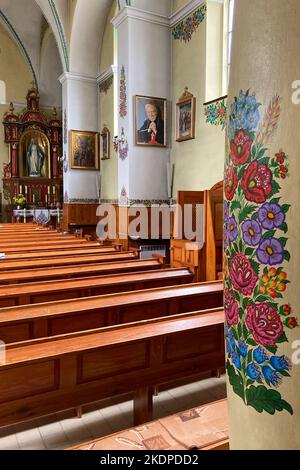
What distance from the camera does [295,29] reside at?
0.69 meters

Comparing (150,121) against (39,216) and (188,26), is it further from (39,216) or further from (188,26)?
(39,216)

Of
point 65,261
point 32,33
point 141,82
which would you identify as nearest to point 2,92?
point 32,33

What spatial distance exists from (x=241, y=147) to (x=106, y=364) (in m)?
1.71

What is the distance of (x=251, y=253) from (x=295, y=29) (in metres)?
0.44

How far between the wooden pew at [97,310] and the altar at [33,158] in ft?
40.5

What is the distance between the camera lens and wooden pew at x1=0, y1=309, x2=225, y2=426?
1919 millimetres

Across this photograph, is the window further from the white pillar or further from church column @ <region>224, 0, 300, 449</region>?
church column @ <region>224, 0, 300, 449</region>

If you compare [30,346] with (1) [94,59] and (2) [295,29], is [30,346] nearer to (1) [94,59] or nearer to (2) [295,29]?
(2) [295,29]

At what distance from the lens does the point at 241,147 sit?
0.79 m

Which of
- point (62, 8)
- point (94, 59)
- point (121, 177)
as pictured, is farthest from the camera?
point (94, 59)

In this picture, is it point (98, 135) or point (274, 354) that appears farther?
point (98, 135)

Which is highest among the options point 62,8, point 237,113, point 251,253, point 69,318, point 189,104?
point 62,8

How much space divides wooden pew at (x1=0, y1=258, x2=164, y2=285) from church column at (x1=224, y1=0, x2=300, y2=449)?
3.43 m

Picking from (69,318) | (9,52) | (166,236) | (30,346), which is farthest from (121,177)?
(9,52)
